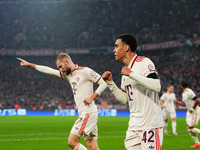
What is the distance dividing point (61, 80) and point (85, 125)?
3927 centimetres

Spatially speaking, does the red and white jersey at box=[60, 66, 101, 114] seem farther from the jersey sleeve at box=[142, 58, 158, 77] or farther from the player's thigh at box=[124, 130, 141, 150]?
the jersey sleeve at box=[142, 58, 158, 77]

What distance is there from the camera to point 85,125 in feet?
23.1

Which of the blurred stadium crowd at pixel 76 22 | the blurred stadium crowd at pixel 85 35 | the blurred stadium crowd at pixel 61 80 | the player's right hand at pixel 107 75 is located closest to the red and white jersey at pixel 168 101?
the player's right hand at pixel 107 75

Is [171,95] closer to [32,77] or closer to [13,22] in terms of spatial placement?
[32,77]

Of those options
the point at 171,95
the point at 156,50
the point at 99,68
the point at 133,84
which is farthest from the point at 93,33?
the point at 133,84

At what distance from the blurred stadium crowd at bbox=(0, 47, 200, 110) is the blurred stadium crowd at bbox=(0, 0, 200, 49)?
7.55 feet

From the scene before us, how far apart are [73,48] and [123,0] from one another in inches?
385

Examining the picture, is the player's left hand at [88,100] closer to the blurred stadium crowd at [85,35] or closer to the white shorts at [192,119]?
Answer: the white shorts at [192,119]

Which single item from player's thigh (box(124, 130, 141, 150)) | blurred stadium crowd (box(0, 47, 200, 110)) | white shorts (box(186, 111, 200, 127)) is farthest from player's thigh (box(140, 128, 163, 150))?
blurred stadium crowd (box(0, 47, 200, 110))

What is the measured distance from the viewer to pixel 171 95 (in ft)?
56.1

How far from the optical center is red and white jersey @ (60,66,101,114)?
7.18m

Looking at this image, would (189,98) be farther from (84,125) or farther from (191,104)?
(84,125)

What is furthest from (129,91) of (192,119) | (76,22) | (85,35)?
(76,22)

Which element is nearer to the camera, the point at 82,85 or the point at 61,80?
the point at 82,85
